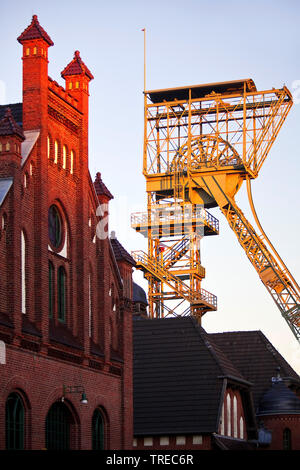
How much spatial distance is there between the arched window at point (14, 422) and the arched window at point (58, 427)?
6.04 feet

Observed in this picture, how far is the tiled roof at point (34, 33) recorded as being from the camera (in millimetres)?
32844

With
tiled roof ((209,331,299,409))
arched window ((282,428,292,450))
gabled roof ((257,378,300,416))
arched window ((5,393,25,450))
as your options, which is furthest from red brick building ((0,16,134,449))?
tiled roof ((209,331,299,409))

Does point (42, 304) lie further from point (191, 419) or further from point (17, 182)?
point (191, 419)

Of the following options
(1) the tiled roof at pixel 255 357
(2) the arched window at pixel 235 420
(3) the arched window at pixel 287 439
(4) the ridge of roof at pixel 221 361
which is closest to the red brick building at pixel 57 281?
(4) the ridge of roof at pixel 221 361

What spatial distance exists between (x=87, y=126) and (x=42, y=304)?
26.2 ft

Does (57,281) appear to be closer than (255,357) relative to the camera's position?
Yes

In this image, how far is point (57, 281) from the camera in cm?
3312

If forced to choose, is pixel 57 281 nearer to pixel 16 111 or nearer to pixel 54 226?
pixel 54 226

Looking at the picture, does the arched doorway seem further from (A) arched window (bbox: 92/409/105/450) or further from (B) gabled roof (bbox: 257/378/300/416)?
(B) gabled roof (bbox: 257/378/300/416)

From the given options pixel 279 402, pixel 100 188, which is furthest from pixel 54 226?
pixel 279 402

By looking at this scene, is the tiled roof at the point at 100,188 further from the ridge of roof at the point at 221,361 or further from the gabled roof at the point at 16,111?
the ridge of roof at the point at 221,361

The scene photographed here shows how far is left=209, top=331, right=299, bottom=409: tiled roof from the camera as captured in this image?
55531 millimetres

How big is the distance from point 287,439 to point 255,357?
270 inches

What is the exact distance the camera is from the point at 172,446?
43781mm
